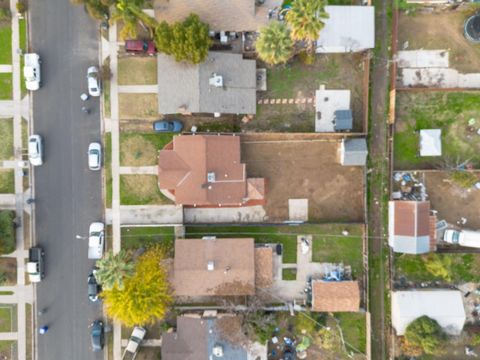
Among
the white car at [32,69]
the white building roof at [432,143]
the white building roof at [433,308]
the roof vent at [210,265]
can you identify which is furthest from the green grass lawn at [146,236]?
the white building roof at [432,143]

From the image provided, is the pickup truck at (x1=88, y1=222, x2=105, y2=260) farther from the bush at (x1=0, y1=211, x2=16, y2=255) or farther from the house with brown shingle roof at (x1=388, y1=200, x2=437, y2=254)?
the house with brown shingle roof at (x1=388, y1=200, x2=437, y2=254)

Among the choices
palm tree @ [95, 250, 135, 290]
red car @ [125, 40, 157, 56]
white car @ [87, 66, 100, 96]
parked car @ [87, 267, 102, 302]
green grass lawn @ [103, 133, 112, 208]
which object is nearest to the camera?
palm tree @ [95, 250, 135, 290]

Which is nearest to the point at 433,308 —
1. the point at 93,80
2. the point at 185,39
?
the point at 185,39

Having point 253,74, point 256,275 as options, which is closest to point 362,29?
point 253,74

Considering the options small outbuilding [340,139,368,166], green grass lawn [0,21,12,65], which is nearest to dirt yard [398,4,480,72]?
small outbuilding [340,139,368,166]

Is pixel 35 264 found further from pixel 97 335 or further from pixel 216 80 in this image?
pixel 216 80

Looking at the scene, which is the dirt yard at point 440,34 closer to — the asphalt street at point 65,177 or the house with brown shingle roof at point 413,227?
the house with brown shingle roof at point 413,227
